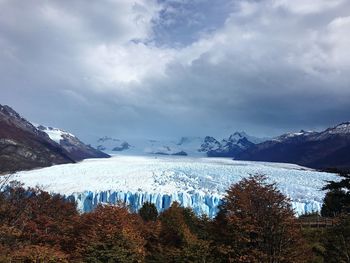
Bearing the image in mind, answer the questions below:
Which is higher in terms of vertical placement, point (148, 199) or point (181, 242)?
point (148, 199)

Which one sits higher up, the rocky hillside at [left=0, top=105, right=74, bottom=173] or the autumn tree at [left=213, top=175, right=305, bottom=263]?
the rocky hillside at [left=0, top=105, right=74, bottom=173]

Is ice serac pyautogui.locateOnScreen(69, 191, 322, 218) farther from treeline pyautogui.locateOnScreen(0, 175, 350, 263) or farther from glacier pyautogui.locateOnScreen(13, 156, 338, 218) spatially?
treeline pyautogui.locateOnScreen(0, 175, 350, 263)

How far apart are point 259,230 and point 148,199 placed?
39.1m

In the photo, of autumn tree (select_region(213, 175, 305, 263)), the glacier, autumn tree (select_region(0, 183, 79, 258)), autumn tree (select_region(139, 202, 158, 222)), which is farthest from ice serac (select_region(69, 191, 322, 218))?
autumn tree (select_region(213, 175, 305, 263))

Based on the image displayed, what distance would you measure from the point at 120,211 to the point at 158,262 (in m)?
3.85

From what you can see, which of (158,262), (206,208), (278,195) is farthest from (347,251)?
(206,208)

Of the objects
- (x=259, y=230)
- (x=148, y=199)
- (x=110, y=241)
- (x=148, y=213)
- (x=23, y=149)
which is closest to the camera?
(x=259, y=230)

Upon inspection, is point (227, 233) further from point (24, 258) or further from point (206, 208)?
point (206, 208)

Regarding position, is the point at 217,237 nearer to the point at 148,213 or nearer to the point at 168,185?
the point at 148,213

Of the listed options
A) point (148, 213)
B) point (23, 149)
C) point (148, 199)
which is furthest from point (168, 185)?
point (23, 149)

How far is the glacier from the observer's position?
55.8 meters

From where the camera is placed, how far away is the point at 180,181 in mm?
64375

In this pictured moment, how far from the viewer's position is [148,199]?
58.6 meters

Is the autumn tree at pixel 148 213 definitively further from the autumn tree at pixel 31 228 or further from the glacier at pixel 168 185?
the autumn tree at pixel 31 228
